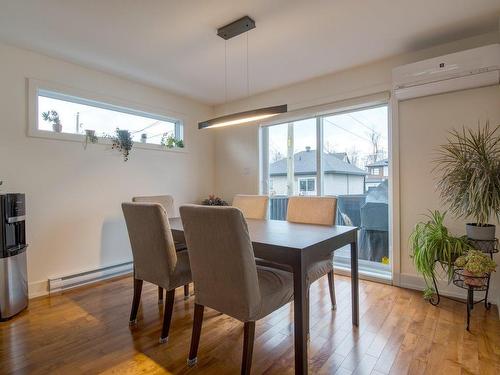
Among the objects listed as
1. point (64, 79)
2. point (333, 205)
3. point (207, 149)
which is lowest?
point (333, 205)

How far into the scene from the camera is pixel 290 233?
201 cm

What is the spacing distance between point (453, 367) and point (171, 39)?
125 inches

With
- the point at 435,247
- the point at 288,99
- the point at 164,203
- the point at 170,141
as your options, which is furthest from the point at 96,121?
the point at 435,247

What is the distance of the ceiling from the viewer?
208 centimetres

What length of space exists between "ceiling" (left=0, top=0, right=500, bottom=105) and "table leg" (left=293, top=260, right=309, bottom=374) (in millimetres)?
1897

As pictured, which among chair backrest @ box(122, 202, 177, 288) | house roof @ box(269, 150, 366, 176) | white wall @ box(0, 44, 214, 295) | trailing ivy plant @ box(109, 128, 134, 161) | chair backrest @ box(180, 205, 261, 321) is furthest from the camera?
house roof @ box(269, 150, 366, 176)

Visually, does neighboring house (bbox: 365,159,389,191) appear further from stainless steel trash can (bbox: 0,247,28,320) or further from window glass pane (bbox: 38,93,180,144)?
stainless steel trash can (bbox: 0,247,28,320)

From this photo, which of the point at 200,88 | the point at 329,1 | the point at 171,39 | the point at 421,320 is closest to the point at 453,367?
the point at 421,320

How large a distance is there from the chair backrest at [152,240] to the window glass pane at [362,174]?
2300 millimetres

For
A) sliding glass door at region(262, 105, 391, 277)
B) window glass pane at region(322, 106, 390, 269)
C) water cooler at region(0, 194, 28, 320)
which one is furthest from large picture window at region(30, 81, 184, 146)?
window glass pane at region(322, 106, 390, 269)

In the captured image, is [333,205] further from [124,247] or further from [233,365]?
[124,247]

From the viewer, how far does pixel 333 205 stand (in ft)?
8.24

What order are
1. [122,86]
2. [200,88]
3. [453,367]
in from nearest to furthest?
[453,367] < [122,86] < [200,88]

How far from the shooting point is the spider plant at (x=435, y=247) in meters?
2.29
